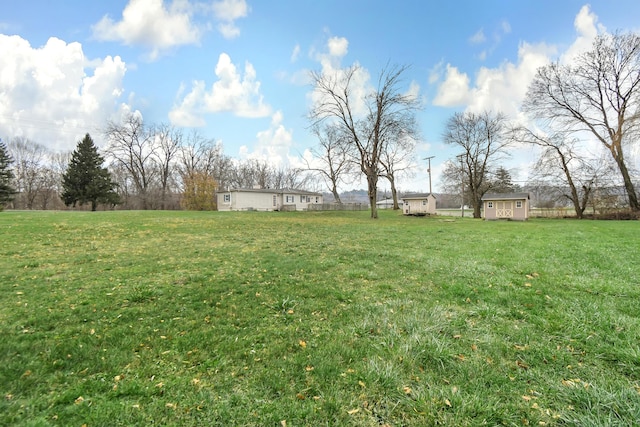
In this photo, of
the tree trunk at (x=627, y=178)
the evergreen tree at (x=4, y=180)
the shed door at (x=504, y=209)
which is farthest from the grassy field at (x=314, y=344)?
the evergreen tree at (x=4, y=180)

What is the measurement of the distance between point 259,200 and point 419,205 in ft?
67.4

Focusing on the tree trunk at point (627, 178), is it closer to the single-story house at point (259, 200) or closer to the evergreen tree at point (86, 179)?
the single-story house at point (259, 200)

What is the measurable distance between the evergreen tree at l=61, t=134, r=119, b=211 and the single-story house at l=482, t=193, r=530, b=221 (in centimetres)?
4341

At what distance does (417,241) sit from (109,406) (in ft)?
33.4

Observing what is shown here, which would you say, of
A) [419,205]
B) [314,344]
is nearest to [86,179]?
[419,205]

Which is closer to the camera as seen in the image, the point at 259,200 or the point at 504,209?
the point at 504,209

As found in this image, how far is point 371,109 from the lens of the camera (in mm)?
24672

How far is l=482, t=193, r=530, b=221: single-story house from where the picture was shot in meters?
25.6

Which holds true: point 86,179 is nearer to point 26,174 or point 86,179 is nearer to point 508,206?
point 26,174

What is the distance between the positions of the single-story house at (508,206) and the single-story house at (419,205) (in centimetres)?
760

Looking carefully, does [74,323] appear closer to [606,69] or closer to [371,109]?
[371,109]

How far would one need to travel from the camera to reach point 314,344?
323cm

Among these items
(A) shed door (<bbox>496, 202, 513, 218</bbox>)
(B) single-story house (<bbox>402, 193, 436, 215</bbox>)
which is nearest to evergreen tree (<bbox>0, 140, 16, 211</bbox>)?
(B) single-story house (<bbox>402, 193, 436, 215</bbox>)

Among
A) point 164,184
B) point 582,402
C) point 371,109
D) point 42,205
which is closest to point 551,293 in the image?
point 582,402
